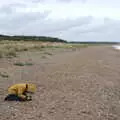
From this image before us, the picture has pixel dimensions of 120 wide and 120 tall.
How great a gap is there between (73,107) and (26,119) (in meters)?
1.73

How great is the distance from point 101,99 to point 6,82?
465 cm

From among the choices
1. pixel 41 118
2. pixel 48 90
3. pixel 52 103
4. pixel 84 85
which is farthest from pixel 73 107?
pixel 84 85

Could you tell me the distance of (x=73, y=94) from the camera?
1144 centimetres

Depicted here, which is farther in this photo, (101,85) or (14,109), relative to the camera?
(101,85)

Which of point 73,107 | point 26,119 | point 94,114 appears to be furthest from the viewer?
point 73,107

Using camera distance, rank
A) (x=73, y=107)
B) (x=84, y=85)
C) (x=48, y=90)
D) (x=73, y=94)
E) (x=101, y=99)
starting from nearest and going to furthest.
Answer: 1. (x=73, y=107)
2. (x=101, y=99)
3. (x=73, y=94)
4. (x=48, y=90)
5. (x=84, y=85)

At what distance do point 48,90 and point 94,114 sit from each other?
375cm

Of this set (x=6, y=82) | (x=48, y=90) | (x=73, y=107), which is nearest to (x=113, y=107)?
(x=73, y=107)

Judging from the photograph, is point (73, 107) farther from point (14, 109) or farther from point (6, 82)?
point (6, 82)

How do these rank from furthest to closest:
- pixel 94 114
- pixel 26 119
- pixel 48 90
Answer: pixel 48 90 < pixel 94 114 < pixel 26 119

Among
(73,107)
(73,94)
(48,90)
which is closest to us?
(73,107)

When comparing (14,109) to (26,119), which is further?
(14,109)

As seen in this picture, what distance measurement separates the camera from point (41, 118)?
26.8 feet

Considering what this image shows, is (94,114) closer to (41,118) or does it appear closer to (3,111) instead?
(41,118)
